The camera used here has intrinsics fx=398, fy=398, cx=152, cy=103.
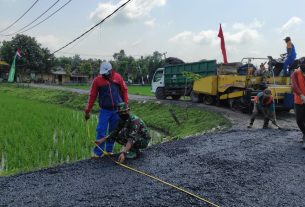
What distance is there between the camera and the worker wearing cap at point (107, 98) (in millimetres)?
6668

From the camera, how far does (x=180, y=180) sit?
5.18 meters

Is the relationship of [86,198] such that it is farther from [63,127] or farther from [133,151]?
[63,127]

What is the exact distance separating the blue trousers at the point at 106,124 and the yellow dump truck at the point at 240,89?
25.5 ft

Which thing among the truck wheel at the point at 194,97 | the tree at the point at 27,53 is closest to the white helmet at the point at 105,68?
the truck wheel at the point at 194,97

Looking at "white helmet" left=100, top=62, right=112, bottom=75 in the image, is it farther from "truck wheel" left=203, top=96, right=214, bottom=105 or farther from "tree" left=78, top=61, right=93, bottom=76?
"tree" left=78, top=61, right=93, bottom=76

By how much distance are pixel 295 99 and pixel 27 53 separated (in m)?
61.8

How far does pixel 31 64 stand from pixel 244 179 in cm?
6311

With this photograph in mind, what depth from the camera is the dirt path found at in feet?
14.7

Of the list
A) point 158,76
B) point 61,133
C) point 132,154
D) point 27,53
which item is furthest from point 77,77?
point 132,154

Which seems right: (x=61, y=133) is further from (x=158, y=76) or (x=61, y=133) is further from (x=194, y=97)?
(x=158, y=76)


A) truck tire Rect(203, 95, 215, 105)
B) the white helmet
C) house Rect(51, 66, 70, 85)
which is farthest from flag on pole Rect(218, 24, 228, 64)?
house Rect(51, 66, 70, 85)

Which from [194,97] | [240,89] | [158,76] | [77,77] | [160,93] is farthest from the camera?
[77,77]

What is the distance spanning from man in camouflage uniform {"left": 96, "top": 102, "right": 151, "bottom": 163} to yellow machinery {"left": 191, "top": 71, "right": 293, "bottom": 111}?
781 cm

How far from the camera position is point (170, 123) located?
15930 millimetres
